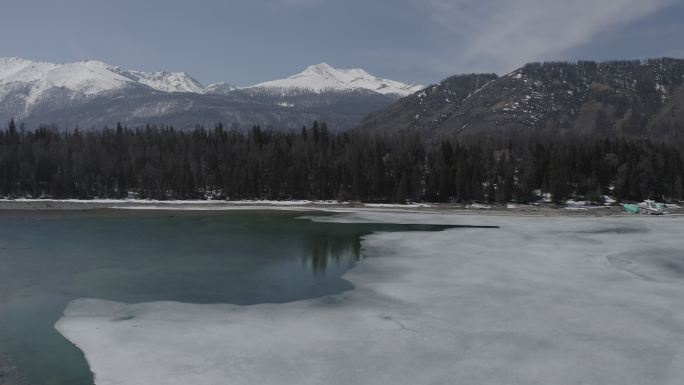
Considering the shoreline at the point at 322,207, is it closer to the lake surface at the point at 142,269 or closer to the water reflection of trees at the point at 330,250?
the lake surface at the point at 142,269

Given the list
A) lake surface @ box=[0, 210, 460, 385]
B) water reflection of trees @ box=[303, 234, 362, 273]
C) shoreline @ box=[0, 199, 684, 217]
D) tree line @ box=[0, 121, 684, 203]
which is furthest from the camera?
tree line @ box=[0, 121, 684, 203]

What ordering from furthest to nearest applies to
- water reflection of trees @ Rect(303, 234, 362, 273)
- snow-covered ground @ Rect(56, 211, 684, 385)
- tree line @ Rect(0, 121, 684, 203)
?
tree line @ Rect(0, 121, 684, 203)
water reflection of trees @ Rect(303, 234, 362, 273)
snow-covered ground @ Rect(56, 211, 684, 385)

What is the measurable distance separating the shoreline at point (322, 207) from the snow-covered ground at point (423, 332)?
59.9 meters

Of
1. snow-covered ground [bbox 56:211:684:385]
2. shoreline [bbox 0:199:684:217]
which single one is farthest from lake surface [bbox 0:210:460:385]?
shoreline [bbox 0:199:684:217]

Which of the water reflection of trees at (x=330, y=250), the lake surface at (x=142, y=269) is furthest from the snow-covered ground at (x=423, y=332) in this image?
the water reflection of trees at (x=330, y=250)

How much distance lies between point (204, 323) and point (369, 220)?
5261 cm

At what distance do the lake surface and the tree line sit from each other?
53931mm

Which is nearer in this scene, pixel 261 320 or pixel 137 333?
pixel 137 333

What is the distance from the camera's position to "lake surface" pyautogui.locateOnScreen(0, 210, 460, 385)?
2003 cm

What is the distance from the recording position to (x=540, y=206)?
4178 inches

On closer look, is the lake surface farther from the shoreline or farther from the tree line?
the tree line

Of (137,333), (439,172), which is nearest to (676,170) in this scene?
(439,172)

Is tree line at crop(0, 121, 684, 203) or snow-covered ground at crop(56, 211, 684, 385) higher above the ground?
tree line at crop(0, 121, 684, 203)

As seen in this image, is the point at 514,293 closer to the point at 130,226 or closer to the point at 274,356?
the point at 274,356
